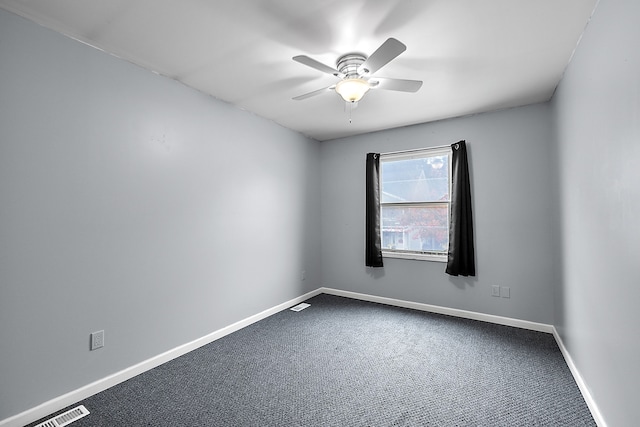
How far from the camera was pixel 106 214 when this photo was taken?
2145 mm

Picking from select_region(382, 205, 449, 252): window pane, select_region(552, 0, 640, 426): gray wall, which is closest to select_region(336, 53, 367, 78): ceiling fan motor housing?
select_region(552, 0, 640, 426): gray wall

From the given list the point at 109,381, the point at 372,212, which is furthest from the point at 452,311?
the point at 109,381

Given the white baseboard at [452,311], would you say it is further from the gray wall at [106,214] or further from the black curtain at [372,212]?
the gray wall at [106,214]

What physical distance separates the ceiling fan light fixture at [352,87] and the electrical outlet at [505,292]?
2.66 m

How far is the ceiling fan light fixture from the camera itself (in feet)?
7.30

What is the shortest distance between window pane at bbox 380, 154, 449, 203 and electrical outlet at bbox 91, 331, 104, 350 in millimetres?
3374

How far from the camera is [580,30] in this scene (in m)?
1.89

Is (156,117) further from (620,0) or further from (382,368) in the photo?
(620,0)

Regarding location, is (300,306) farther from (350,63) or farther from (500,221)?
(350,63)

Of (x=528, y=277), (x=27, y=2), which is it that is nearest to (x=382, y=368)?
(x=528, y=277)

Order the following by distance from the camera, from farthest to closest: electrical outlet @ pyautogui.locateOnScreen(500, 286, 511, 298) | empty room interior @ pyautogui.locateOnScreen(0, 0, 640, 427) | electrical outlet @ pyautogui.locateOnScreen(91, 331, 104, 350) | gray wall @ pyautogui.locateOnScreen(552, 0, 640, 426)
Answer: electrical outlet @ pyautogui.locateOnScreen(500, 286, 511, 298) < electrical outlet @ pyautogui.locateOnScreen(91, 331, 104, 350) < empty room interior @ pyautogui.locateOnScreen(0, 0, 640, 427) < gray wall @ pyautogui.locateOnScreen(552, 0, 640, 426)

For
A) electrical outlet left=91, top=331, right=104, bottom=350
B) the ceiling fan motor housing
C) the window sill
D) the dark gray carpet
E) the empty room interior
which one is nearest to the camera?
the empty room interior

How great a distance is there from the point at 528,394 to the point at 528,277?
4.99ft

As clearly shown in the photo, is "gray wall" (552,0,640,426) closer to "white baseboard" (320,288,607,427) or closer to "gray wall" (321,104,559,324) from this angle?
"white baseboard" (320,288,607,427)
